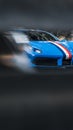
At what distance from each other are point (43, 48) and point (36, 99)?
7cm

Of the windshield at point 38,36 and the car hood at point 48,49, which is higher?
the windshield at point 38,36

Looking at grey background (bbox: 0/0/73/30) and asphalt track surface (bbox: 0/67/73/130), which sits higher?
grey background (bbox: 0/0/73/30)

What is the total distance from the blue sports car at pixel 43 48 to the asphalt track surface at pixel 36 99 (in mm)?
16

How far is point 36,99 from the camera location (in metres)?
0.58

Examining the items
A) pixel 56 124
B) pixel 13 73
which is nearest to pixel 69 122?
pixel 56 124

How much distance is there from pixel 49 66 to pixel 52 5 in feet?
0.28

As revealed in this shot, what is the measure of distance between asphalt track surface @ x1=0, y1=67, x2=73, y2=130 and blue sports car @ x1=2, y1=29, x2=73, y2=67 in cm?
2

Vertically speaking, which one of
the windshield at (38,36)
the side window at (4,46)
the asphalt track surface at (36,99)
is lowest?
the asphalt track surface at (36,99)

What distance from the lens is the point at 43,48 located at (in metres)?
0.58

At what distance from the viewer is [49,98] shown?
59cm

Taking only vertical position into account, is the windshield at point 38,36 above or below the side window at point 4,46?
above

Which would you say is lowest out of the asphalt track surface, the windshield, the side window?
the asphalt track surface

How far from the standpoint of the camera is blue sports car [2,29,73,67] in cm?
56

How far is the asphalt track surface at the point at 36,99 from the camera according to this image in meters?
0.56
